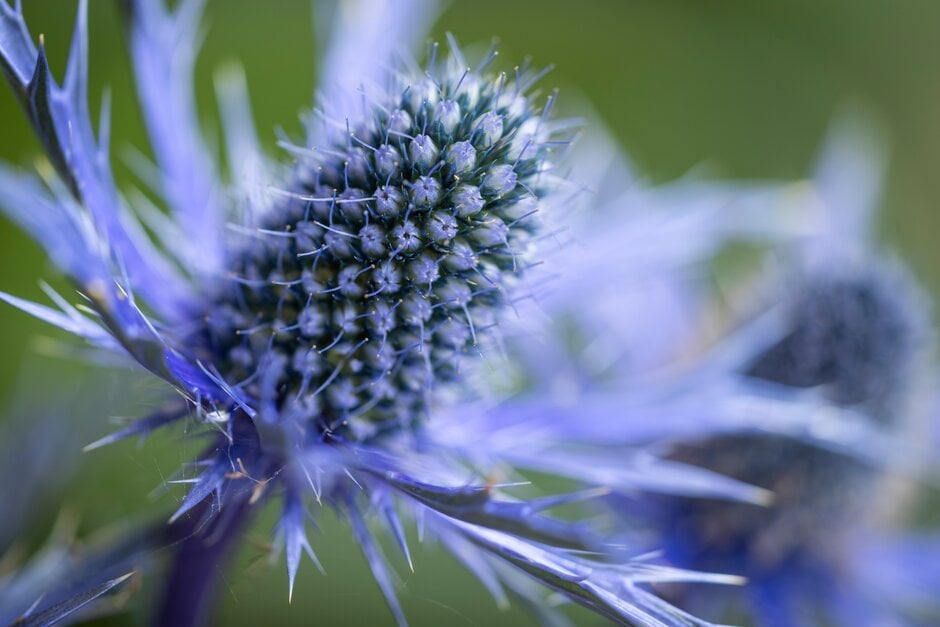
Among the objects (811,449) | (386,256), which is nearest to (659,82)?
Answer: (811,449)

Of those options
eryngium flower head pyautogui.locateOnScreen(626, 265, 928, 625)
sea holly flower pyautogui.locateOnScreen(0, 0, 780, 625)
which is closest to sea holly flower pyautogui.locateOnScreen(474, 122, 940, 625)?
eryngium flower head pyautogui.locateOnScreen(626, 265, 928, 625)

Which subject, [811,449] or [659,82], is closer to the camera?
[811,449]

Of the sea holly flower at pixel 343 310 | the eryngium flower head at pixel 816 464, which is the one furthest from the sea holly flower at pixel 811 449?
the sea holly flower at pixel 343 310

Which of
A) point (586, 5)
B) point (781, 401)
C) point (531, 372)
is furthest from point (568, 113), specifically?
point (781, 401)

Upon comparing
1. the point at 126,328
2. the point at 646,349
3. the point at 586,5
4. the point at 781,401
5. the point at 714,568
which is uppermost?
the point at 586,5

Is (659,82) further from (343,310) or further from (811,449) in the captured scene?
(343,310)

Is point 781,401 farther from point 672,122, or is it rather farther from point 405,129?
point 672,122
